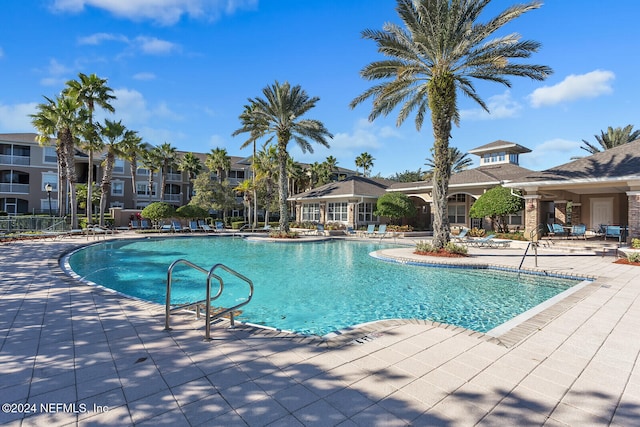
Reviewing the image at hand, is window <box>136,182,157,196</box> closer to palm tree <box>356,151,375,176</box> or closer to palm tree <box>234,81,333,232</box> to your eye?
palm tree <box>234,81,333,232</box>

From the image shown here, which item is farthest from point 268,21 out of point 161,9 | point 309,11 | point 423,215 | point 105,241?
point 423,215

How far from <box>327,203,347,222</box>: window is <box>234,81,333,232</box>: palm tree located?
339 inches

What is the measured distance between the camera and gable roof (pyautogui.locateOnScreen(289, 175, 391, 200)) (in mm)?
30428

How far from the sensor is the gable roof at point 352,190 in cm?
3043

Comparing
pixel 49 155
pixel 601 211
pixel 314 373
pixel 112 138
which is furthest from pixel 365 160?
pixel 314 373

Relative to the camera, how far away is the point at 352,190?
3041 cm

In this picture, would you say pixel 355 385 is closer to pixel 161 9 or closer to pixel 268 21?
pixel 161 9

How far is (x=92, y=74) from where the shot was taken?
2417 cm

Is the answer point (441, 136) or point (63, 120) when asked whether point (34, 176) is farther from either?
point (441, 136)

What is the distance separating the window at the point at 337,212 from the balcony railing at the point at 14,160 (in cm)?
3356

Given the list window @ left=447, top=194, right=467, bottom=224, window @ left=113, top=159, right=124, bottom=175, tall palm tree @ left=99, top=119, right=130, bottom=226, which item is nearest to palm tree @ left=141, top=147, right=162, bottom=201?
window @ left=113, top=159, right=124, bottom=175

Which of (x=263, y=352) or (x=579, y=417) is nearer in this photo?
(x=579, y=417)

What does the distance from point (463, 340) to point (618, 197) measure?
23.1m

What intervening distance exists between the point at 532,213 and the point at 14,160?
4829 cm
